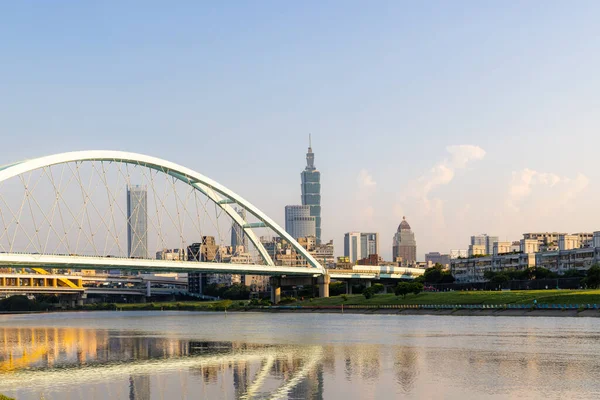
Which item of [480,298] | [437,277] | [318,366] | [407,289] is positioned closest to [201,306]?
[437,277]

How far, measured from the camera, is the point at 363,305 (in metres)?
117

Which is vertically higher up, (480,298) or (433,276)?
(480,298)

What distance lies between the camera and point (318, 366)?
3909 cm

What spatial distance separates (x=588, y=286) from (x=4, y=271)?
127 meters

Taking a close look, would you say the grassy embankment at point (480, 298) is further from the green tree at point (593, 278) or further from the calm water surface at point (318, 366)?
the calm water surface at point (318, 366)

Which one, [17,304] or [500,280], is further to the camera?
[17,304]

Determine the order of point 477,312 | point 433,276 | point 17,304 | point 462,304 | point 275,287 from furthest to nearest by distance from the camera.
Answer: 1. point 17,304
2. point 433,276
3. point 275,287
4. point 462,304
5. point 477,312

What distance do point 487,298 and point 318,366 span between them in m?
65.4

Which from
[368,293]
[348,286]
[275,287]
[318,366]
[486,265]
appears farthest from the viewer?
[348,286]

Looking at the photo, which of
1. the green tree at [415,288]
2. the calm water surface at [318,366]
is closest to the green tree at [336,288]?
the green tree at [415,288]

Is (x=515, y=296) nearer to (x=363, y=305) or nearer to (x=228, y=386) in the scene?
(x=363, y=305)

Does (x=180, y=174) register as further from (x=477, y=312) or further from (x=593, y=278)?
(x=593, y=278)

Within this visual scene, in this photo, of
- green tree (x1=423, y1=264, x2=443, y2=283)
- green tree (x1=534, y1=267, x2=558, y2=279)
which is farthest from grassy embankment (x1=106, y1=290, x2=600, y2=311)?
green tree (x1=423, y1=264, x2=443, y2=283)

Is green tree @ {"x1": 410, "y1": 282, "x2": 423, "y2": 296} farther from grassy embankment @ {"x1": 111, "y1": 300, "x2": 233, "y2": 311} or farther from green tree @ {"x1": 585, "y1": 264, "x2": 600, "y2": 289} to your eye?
grassy embankment @ {"x1": 111, "y1": 300, "x2": 233, "y2": 311}
